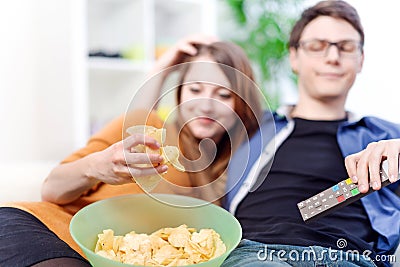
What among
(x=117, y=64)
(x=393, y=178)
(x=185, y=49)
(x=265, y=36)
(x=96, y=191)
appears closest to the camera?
(x=393, y=178)

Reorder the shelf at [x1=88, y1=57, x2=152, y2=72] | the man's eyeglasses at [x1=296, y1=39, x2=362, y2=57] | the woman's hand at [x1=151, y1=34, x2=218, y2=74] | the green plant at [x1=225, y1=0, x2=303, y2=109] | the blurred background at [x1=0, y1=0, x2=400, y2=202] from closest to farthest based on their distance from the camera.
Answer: the man's eyeglasses at [x1=296, y1=39, x2=362, y2=57], the woman's hand at [x1=151, y1=34, x2=218, y2=74], the green plant at [x1=225, y1=0, x2=303, y2=109], the blurred background at [x1=0, y1=0, x2=400, y2=202], the shelf at [x1=88, y1=57, x2=152, y2=72]

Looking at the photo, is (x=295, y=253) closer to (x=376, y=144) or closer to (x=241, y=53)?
(x=376, y=144)

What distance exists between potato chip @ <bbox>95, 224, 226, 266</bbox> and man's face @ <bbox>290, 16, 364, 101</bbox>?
0.88ft

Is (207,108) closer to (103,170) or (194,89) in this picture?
(194,89)

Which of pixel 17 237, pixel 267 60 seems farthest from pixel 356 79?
pixel 267 60

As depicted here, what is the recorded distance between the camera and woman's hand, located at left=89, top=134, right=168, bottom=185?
0.49 metres

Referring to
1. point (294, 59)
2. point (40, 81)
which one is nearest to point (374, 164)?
point (294, 59)

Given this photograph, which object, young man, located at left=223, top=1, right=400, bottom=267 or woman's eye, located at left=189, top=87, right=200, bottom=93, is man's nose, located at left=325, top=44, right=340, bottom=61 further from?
woman's eye, located at left=189, top=87, right=200, bottom=93

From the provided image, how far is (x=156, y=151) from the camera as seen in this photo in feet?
1.61

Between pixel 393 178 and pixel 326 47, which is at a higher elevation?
pixel 326 47

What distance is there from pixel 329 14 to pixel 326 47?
47 millimetres

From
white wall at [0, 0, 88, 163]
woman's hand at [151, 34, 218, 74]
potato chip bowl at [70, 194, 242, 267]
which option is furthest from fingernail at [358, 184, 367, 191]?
white wall at [0, 0, 88, 163]

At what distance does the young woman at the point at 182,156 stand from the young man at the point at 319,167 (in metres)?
0.03

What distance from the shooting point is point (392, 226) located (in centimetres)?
60
